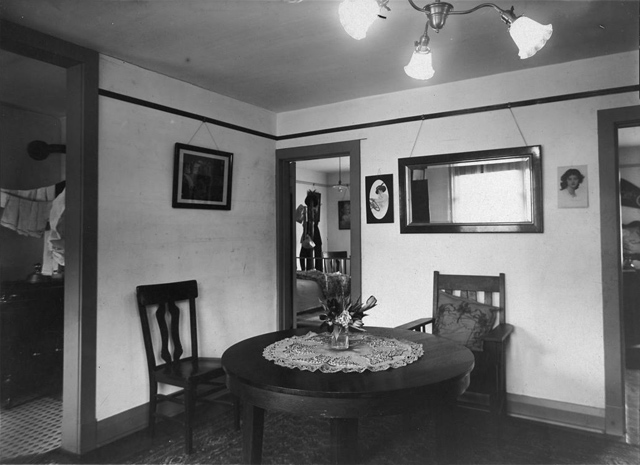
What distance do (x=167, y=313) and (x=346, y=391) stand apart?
2245 mm

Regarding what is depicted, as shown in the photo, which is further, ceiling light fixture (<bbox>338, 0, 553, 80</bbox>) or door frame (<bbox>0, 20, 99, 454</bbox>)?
door frame (<bbox>0, 20, 99, 454</bbox>)

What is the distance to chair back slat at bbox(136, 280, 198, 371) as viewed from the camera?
128 inches

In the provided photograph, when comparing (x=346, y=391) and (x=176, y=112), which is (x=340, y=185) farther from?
(x=346, y=391)

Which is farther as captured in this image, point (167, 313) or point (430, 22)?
point (167, 313)

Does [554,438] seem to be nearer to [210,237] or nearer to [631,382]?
[631,382]

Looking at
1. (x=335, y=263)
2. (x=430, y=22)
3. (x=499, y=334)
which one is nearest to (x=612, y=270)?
(x=499, y=334)

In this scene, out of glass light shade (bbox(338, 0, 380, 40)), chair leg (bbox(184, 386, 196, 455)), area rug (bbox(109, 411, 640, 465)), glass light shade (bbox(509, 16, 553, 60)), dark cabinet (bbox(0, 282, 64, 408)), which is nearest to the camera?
glass light shade (bbox(338, 0, 380, 40))

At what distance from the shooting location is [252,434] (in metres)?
2.28

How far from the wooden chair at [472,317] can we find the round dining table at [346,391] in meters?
0.72

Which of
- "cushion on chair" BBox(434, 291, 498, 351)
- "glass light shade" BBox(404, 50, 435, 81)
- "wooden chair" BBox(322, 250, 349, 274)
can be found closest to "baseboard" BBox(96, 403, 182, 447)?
"cushion on chair" BBox(434, 291, 498, 351)

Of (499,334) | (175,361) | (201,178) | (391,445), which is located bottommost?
(391,445)

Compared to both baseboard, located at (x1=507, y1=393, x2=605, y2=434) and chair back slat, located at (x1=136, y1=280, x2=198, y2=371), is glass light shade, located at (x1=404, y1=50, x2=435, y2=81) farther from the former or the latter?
baseboard, located at (x1=507, y1=393, x2=605, y2=434)

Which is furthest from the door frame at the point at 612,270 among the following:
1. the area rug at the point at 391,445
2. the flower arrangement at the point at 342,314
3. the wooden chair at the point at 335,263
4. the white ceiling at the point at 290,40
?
the wooden chair at the point at 335,263

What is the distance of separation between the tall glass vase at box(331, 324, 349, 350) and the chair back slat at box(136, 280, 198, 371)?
1505mm
